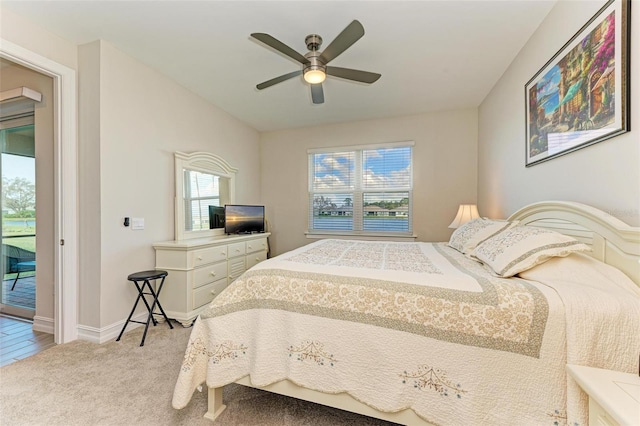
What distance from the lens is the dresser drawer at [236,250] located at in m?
3.27

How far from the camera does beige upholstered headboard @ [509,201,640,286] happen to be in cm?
117

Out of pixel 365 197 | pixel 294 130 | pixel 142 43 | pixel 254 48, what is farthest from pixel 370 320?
pixel 294 130

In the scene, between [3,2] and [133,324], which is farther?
[133,324]

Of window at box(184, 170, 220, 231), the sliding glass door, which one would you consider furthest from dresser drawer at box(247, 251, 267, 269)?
the sliding glass door

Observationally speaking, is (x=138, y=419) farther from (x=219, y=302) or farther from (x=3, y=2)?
(x=3, y=2)

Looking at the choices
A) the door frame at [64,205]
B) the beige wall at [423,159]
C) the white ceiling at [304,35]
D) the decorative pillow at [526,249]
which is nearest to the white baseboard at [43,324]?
the door frame at [64,205]

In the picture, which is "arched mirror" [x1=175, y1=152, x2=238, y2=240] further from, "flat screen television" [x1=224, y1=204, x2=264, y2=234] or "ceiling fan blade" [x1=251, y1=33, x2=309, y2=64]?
"ceiling fan blade" [x1=251, y1=33, x2=309, y2=64]

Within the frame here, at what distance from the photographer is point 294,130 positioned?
4.70 metres

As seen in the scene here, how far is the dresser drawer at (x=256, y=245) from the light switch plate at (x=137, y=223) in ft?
4.20

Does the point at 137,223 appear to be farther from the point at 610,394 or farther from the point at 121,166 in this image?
the point at 610,394

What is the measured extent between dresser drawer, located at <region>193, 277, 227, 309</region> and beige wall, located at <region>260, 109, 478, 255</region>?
1.80 metres

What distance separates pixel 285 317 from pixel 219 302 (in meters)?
0.41

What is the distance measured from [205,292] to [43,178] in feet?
6.22

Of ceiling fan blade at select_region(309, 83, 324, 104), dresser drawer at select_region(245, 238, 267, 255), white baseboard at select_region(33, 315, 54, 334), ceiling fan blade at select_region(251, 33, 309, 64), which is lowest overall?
white baseboard at select_region(33, 315, 54, 334)
